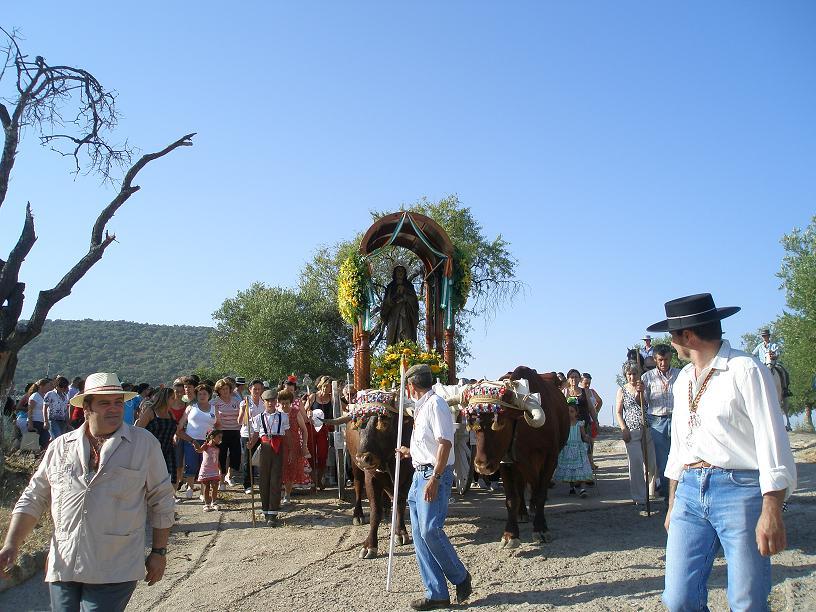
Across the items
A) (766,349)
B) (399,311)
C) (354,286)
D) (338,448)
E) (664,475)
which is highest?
(354,286)

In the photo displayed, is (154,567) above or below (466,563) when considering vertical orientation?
above

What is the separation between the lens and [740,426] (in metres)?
3.49

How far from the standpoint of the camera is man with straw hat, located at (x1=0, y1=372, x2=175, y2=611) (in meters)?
3.86

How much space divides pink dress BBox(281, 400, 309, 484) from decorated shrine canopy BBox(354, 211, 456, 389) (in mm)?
1071

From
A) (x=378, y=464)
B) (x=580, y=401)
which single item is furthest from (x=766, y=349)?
(x=378, y=464)

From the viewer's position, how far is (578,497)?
1135cm

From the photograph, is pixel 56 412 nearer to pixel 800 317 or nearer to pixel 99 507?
pixel 99 507

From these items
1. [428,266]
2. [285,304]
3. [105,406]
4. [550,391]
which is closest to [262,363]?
[285,304]

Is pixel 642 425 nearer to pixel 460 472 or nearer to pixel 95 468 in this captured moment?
pixel 460 472

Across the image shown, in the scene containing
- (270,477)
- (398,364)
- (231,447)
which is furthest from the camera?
(231,447)

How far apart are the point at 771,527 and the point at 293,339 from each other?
30.5 meters

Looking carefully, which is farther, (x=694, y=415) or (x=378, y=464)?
(x=378, y=464)

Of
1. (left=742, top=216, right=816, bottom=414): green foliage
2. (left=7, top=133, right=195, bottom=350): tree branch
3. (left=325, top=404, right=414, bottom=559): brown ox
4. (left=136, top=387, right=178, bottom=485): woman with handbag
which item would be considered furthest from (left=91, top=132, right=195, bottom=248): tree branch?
(left=742, top=216, right=816, bottom=414): green foliage

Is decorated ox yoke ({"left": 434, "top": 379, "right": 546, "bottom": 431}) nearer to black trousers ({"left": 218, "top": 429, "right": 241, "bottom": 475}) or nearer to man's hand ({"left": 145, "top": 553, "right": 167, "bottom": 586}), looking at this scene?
man's hand ({"left": 145, "top": 553, "right": 167, "bottom": 586})
